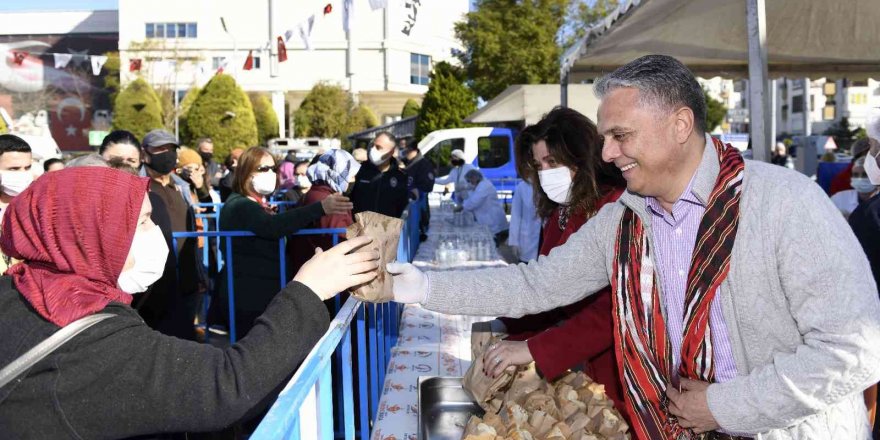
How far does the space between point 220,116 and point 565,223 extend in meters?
35.3

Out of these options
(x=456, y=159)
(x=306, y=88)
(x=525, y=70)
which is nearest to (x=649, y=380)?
(x=456, y=159)

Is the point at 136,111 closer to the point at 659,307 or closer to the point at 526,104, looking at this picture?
the point at 526,104

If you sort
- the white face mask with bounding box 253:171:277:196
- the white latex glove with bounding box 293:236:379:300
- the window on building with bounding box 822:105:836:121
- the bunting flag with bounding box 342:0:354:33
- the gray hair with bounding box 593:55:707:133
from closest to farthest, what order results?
the white latex glove with bounding box 293:236:379:300 < the gray hair with bounding box 593:55:707:133 < the white face mask with bounding box 253:171:277:196 < the bunting flag with bounding box 342:0:354:33 < the window on building with bounding box 822:105:836:121

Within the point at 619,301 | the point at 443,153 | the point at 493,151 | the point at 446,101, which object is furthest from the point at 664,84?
the point at 446,101

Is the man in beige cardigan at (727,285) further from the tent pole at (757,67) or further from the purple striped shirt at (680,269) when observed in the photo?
the tent pole at (757,67)

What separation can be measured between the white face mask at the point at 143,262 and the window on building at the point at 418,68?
58617mm

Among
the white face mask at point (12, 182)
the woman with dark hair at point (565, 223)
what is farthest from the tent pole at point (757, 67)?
the white face mask at point (12, 182)

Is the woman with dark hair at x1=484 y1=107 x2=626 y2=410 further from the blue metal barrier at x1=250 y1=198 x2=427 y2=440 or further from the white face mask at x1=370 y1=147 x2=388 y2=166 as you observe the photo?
the white face mask at x1=370 y1=147 x2=388 y2=166

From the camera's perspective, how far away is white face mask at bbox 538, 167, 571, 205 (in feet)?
9.55

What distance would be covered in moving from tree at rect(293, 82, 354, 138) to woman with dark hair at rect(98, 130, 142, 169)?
4064 cm

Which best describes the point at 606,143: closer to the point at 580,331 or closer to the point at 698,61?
the point at 580,331

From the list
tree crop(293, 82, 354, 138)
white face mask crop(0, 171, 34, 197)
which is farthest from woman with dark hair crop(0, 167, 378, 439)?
tree crop(293, 82, 354, 138)

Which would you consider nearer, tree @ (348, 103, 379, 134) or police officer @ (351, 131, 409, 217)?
police officer @ (351, 131, 409, 217)

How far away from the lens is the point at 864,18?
6.01 meters
